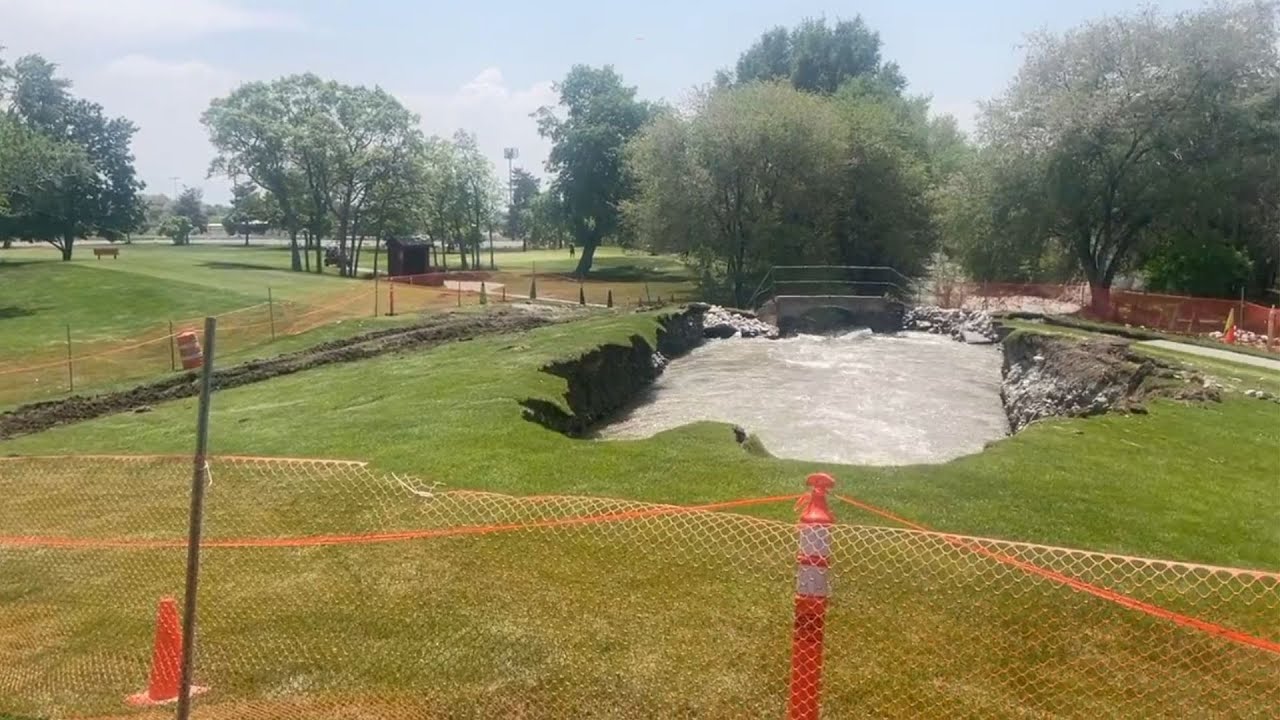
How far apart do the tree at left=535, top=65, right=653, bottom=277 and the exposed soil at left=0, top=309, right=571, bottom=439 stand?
26.9 m

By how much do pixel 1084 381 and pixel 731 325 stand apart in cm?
1676

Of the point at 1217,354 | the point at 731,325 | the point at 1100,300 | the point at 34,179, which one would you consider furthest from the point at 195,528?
the point at 34,179

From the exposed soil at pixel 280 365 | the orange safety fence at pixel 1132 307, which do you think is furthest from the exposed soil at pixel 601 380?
the orange safety fence at pixel 1132 307

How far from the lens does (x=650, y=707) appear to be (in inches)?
259

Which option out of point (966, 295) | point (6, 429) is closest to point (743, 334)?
point (966, 295)

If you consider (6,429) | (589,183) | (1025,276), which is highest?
(589,183)

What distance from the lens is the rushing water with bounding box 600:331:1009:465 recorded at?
19031 millimetres

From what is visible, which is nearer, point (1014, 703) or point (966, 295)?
point (1014, 703)

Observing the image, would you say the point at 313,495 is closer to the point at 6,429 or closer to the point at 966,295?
the point at 6,429

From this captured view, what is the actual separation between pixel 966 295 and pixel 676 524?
33777mm

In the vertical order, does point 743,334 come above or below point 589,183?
below

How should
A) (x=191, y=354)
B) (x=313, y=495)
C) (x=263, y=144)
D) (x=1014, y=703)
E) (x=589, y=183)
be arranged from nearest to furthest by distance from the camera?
(x=1014, y=703)
(x=313, y=495)
(x=191, y=354)
(x=263, y=144)
(x=589, y=183)

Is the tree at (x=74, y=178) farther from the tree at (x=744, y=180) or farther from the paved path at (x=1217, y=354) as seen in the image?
the paved path at (x=1217, y=354)

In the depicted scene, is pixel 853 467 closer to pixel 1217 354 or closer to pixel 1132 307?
pixel 1217 354
